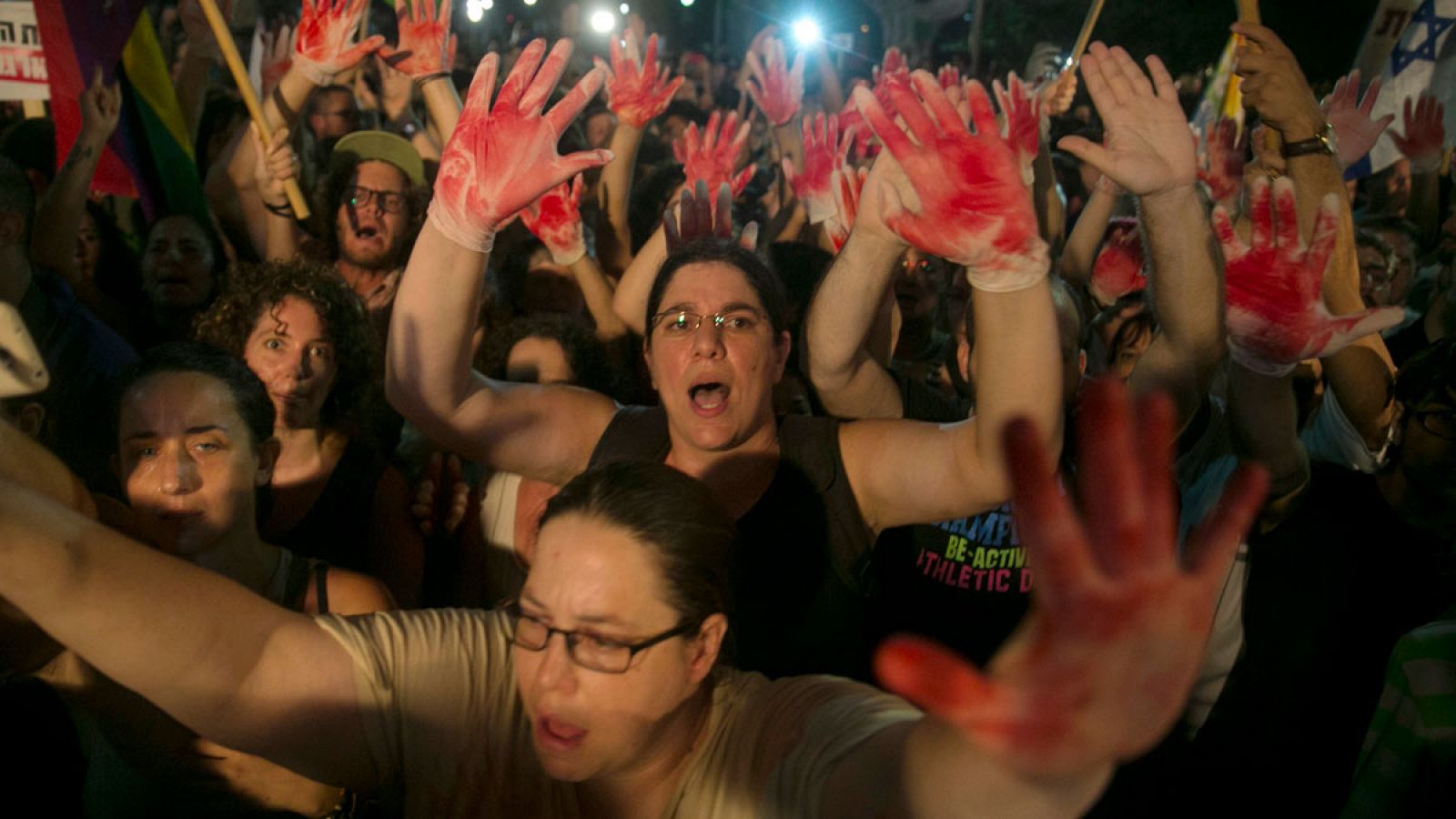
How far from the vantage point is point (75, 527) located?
129 cm

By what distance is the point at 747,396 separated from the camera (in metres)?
2.41

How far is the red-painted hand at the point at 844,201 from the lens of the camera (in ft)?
11.4

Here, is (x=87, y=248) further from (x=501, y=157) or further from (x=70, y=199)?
(x=501, y=157)

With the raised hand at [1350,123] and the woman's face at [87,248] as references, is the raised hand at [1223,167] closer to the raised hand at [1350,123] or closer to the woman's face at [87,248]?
the raised hand at [1350,123]

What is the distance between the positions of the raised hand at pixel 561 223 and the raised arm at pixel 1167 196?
2046 mm

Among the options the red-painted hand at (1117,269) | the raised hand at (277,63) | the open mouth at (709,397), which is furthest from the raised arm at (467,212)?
the red-painted hand at (1117,269)

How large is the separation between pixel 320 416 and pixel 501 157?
1.15 meters

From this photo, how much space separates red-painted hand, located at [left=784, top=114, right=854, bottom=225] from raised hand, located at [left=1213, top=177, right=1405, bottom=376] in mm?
2039

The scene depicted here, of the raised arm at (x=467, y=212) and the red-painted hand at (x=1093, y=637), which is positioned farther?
the raised arm at (x=467, y=212)

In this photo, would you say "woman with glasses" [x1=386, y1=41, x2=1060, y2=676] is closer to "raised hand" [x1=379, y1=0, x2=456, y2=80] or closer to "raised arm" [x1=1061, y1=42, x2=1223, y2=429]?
"raised arm" [x1=1061, y1=42, x2=1223, y2=429]

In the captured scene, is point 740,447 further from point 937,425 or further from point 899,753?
point 899,753

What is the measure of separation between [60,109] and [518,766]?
11.5 ft

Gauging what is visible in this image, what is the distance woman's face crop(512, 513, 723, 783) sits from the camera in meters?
1.56

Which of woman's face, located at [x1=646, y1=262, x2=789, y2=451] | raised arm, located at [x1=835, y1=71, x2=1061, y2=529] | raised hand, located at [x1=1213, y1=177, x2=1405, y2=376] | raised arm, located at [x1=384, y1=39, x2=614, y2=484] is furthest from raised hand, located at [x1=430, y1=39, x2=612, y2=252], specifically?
raised hand, located at [x1=1213, y1=177, x2=1405, y2=376]
